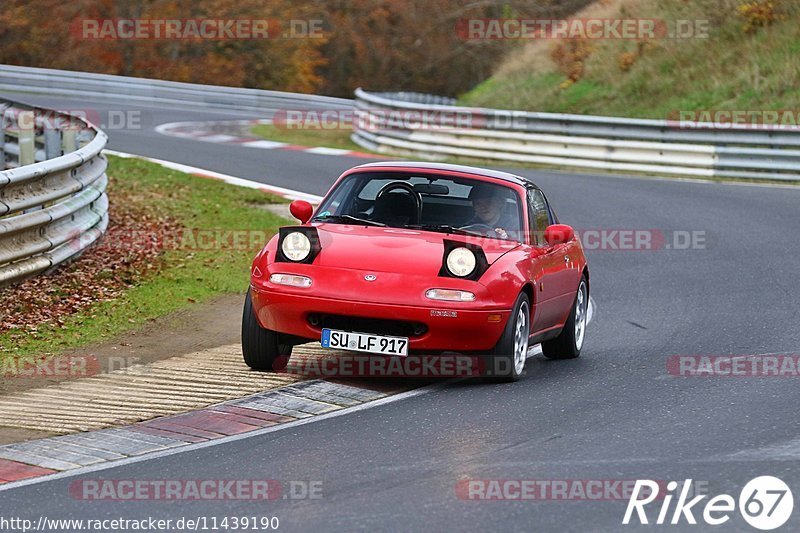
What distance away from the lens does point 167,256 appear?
43.3 feet

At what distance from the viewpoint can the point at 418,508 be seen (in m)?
5.63

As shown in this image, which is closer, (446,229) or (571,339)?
(446,229)

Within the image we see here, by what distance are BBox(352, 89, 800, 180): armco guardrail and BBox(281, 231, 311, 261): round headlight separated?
15610mm

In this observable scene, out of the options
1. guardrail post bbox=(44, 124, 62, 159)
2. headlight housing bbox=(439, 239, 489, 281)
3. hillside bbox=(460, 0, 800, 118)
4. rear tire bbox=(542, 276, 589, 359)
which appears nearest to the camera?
headlight housing bbox=(439, 239, 489, 281)

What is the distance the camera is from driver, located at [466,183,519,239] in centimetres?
919

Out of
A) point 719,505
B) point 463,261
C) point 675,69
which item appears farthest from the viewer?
point 675,69

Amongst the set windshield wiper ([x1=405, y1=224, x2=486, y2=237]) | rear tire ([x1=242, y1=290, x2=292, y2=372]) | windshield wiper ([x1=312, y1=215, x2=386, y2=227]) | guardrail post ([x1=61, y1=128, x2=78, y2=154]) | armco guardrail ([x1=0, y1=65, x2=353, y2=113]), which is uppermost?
windshield wiper ([x1=312, y1=215, x2=386, y2=227])

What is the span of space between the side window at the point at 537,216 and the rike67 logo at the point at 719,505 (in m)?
3.47

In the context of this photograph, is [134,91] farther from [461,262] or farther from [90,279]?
[461,262]

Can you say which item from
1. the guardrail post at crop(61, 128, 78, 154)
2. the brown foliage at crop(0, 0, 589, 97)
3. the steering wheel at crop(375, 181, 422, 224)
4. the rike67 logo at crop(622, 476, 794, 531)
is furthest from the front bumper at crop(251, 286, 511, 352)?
the brown foliage at crop(0, 0, 589, 97)

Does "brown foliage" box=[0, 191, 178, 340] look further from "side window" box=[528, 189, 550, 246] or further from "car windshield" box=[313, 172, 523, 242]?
"side window" box=[528, 189, 550, 246]

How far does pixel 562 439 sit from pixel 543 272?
2294 mm

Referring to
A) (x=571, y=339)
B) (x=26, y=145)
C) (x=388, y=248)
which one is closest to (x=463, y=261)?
(x=388, y=248)

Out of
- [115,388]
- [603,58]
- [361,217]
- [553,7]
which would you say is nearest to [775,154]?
[603,58]
